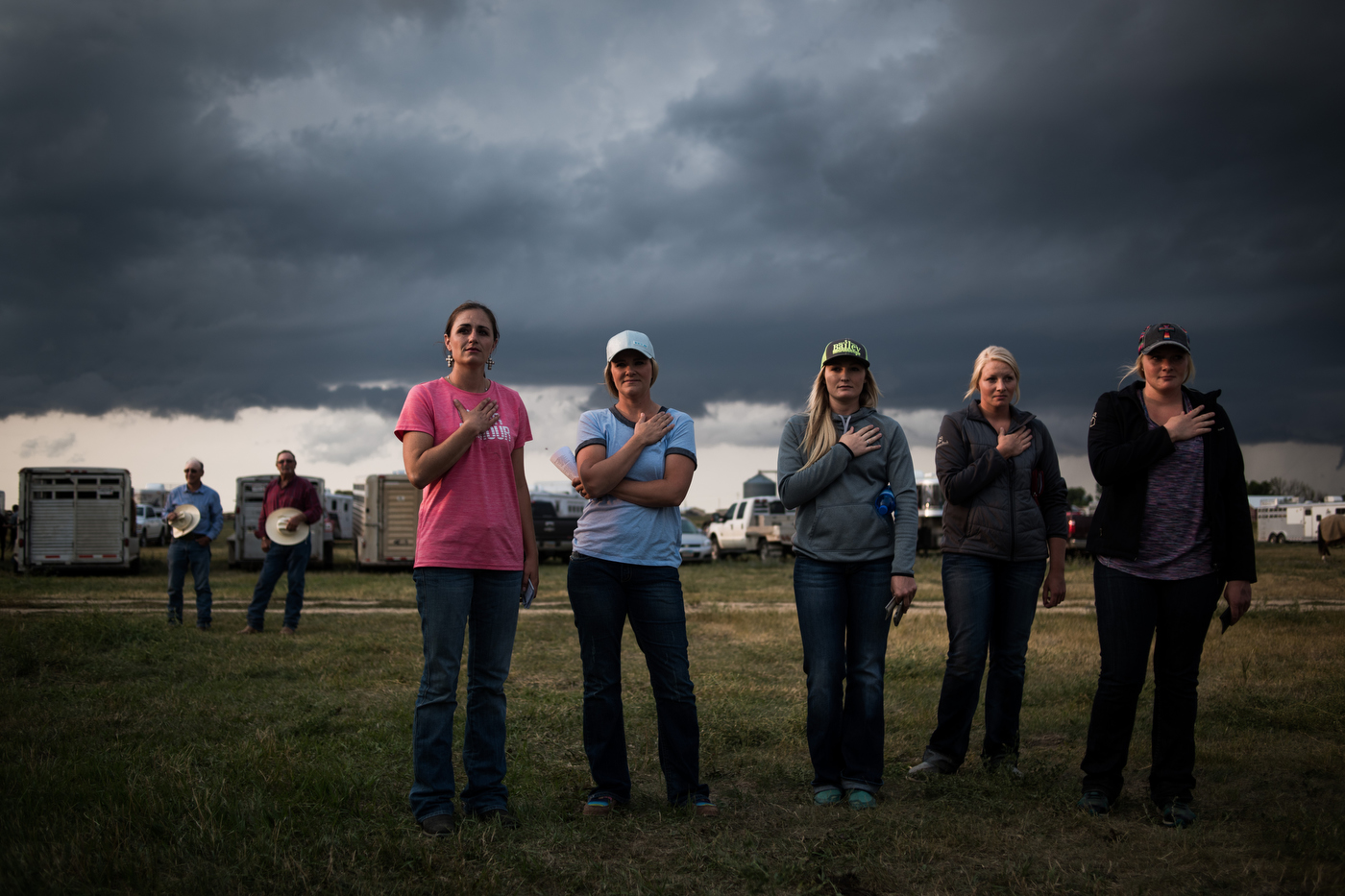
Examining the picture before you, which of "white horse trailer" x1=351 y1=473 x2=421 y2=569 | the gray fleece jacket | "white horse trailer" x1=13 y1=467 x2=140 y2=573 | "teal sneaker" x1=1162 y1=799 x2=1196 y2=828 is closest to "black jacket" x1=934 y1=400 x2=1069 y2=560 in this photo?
the gray fleece jacket

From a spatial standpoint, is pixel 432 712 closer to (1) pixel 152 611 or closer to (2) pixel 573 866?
(2) pixel 573 866

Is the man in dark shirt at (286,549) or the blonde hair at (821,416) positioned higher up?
the blonde hair at (821,416)

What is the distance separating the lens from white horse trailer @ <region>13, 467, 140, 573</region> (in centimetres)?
2142

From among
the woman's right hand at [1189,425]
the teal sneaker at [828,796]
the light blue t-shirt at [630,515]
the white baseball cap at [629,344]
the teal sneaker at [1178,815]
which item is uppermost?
the white baseball cap at [629,344]

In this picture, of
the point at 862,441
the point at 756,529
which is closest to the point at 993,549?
the point at 862,441

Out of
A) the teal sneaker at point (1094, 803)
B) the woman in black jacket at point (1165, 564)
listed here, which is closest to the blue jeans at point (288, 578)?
the teal sneaker at point (1094, 803)

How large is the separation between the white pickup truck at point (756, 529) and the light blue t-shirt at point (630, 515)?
21.9 metres

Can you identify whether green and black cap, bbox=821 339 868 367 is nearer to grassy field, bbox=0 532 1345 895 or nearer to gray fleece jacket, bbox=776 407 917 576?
gray fleece jacket, bbox=776 407 917 576

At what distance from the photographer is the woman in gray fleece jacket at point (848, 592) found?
415 centimetres

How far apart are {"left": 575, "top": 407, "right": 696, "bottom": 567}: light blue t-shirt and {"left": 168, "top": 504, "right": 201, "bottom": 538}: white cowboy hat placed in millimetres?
8258

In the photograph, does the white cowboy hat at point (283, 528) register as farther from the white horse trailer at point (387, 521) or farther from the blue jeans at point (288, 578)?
the white horse trailer at point (387, 521)

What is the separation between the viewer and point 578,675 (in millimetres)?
8133

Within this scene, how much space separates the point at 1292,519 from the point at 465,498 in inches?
Answer: 1982

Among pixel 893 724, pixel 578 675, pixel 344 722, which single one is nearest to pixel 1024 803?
pixel 893 724
